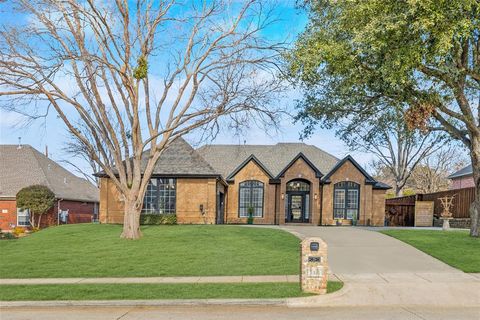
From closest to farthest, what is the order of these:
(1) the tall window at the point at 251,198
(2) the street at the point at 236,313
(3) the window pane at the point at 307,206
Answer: (2) the street at the point at 236,313 < (1) the tall window at the point at 251,198 < (3) the window pane at the point at 307,206

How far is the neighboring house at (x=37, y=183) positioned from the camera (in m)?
34.0

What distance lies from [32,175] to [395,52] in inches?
1269

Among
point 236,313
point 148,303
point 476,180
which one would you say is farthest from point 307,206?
point 236,313

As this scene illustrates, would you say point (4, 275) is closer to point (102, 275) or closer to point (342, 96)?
point (102, 275)

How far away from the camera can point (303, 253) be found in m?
10.6

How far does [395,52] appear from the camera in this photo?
1305 centimetres

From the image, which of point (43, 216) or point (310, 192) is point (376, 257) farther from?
point (43, 216)

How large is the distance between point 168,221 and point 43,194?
9.95m

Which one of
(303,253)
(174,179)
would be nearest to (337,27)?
(303,253)

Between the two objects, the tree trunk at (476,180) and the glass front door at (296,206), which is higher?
the tree trunk at (476,180)

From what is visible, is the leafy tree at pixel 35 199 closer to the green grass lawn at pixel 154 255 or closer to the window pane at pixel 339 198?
the green grass lawn at pixel 154 255

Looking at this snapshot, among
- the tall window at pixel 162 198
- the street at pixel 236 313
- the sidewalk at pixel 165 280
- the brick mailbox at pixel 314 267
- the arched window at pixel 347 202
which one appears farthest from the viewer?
the arched window at pixel 347 202

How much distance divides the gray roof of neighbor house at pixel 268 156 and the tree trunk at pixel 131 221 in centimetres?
1438

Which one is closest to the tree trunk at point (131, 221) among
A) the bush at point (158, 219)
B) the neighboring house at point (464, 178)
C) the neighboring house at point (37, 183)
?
the bush at point (158, 219)
